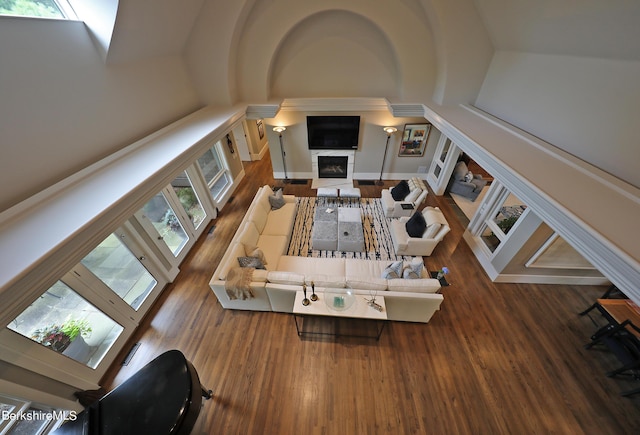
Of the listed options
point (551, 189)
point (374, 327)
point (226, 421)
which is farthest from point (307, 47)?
point (226, 421)

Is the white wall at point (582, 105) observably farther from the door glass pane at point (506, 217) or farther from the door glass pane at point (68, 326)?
the door glass pane at point (68, 326)

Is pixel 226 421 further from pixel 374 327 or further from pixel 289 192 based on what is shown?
pixel 289 192

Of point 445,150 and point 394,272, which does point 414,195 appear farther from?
point 394,272

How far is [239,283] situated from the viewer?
3.19 meters

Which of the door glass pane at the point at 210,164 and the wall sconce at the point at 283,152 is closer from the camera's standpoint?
the door glass pane at the point at 210,164

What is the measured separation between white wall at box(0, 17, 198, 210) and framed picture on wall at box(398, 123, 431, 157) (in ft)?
20.1

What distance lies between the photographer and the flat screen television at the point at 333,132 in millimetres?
5883

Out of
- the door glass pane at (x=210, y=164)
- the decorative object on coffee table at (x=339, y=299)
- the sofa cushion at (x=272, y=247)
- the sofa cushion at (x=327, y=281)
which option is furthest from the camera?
the door glass pane at (x=210, y=164)

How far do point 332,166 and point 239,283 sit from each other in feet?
15.9

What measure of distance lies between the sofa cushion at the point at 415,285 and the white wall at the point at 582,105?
2474 millimetres

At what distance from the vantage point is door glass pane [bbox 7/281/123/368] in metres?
2.27

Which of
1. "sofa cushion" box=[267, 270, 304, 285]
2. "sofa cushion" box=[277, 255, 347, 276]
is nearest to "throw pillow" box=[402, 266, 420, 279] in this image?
"sofa cushion" box=[277, 255, 347, 276]

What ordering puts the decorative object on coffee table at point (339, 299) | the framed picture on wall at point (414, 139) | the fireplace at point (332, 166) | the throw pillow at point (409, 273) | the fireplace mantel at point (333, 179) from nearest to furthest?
the decorative object on coffee table at point (339, 299) < the throw pillow at point (409, 273) < the framed picture on wall at point (414, 139) < the fireplace mantel at point (333, 179) < the fireplace at point (332, 166)

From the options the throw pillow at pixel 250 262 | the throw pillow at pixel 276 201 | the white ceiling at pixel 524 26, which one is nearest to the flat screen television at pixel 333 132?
the throw pillow at pixel 276 201
